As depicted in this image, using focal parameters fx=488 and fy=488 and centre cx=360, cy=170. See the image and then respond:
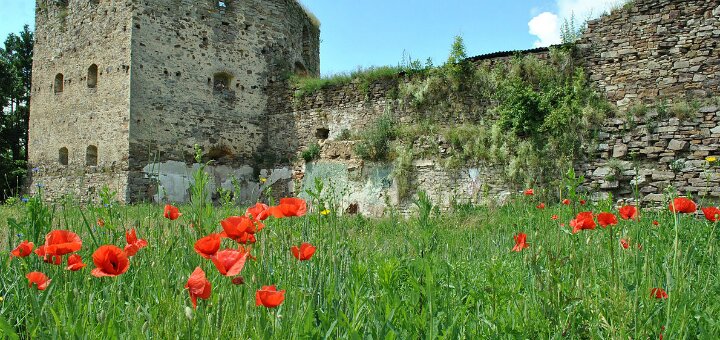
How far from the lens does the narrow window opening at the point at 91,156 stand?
501 inches

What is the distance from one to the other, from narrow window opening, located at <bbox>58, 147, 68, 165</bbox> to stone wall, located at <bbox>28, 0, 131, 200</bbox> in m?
0.01

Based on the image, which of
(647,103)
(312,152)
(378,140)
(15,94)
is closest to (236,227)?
(647,103)

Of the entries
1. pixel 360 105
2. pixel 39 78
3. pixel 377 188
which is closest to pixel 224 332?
pixel 377 188

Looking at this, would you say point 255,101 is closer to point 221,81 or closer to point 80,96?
point 221,81

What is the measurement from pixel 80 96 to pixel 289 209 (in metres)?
13.4

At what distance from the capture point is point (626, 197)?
28.5 ft

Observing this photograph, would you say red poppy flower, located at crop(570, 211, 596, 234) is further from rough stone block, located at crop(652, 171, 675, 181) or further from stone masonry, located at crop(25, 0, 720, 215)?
rough stone block, located at crop(652, 171, 675, 181)

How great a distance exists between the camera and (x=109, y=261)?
1357mm

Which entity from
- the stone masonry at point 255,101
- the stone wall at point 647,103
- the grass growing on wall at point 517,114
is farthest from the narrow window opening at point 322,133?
the stone wall at point 647,103

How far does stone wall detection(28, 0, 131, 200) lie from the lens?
12094mm

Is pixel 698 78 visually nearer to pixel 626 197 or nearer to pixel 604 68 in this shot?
pixel 604 68

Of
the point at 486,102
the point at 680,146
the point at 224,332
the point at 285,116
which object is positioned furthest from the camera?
the point at 285,116

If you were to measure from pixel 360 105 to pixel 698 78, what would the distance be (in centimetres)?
689

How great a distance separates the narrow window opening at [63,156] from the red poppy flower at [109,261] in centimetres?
1419
